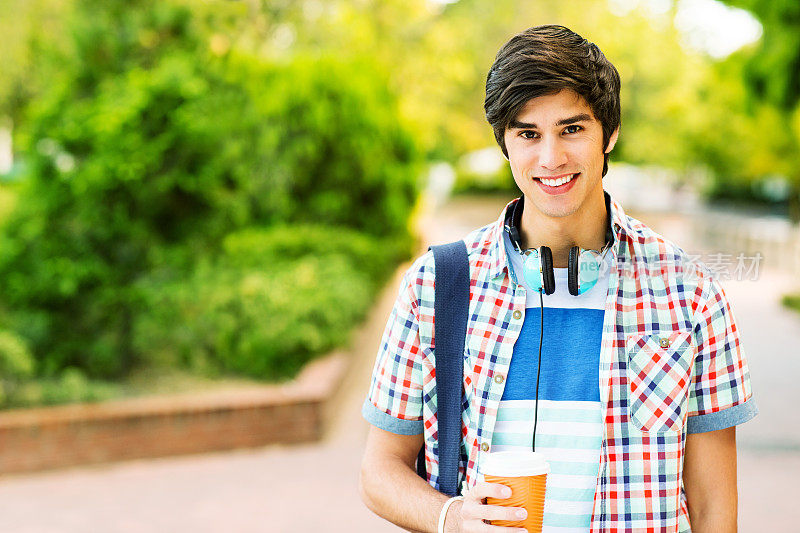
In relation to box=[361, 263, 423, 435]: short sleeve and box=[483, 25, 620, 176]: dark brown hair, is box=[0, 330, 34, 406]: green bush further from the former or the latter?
box=[483, 25, 620, 176]: dark brown hair

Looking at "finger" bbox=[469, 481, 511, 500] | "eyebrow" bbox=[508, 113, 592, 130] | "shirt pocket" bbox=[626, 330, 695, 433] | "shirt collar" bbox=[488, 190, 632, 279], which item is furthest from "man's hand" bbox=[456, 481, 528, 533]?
"eyebrow" bbox=[508, 113, 592, 130]

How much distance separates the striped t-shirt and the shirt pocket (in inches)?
2.9

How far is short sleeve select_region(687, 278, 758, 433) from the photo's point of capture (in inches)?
66.6

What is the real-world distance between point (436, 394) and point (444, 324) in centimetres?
15

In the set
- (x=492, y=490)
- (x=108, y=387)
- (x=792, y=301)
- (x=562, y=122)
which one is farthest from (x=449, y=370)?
(x=792, y=301)

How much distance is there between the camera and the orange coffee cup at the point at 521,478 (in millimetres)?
1403

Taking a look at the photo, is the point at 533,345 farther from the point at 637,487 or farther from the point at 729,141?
the point at 729,141

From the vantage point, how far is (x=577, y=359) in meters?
1.68

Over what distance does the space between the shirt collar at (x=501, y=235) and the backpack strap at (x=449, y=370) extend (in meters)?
0.09

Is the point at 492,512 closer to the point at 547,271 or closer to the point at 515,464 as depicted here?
the point at 515,464

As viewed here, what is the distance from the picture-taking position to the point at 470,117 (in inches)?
1299

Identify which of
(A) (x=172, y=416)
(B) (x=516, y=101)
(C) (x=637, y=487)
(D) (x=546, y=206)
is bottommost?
(A) (x=172, y=416)

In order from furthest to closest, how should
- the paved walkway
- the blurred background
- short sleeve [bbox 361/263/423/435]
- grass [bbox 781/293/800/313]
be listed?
grass [bbox 781/293/800/313]
the blurred background
the paved walkway
short sleeve [bbox 361/263/423/435]

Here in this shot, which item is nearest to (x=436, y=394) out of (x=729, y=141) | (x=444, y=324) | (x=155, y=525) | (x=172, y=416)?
(x=444, y=324)
